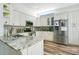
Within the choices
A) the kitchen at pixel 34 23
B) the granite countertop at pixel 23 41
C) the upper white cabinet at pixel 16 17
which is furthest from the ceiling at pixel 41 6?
the granite countertop at pixel 23 41

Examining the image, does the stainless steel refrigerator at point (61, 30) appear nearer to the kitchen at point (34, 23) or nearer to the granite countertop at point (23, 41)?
the kitchen at point (34, 23)

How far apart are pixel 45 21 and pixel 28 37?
0.36 m

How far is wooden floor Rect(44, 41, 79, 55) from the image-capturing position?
1.61 metres

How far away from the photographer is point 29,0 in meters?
1.54

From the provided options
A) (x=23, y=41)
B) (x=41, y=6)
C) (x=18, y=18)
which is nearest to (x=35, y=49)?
(x=23, y=41)

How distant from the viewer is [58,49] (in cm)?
165

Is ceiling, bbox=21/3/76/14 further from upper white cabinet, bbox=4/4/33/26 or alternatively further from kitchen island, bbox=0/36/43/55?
kitchen island, bbox=0/36/43/55

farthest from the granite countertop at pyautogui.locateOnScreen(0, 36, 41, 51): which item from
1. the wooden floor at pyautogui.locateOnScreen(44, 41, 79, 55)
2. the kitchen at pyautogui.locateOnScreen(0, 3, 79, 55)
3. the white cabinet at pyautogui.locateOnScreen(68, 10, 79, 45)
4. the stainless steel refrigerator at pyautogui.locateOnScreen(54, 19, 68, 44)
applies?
the white cabinet at pyautogui.locateOnScreen(68, 10, 79, 45)

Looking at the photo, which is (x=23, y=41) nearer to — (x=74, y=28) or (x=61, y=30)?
(x=61, y=30)

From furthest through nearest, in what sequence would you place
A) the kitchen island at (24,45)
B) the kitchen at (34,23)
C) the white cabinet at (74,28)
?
the white cabinet at (74,28) → the kitchen at (34,23) → the kitchen island at (24,45)

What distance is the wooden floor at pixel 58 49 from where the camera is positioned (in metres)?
1.61

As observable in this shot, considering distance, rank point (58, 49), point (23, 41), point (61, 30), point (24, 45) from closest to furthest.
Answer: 1. point (24, 45)
2. point (23, 41)
3. point (58, 49)
4. point (61, 30)
